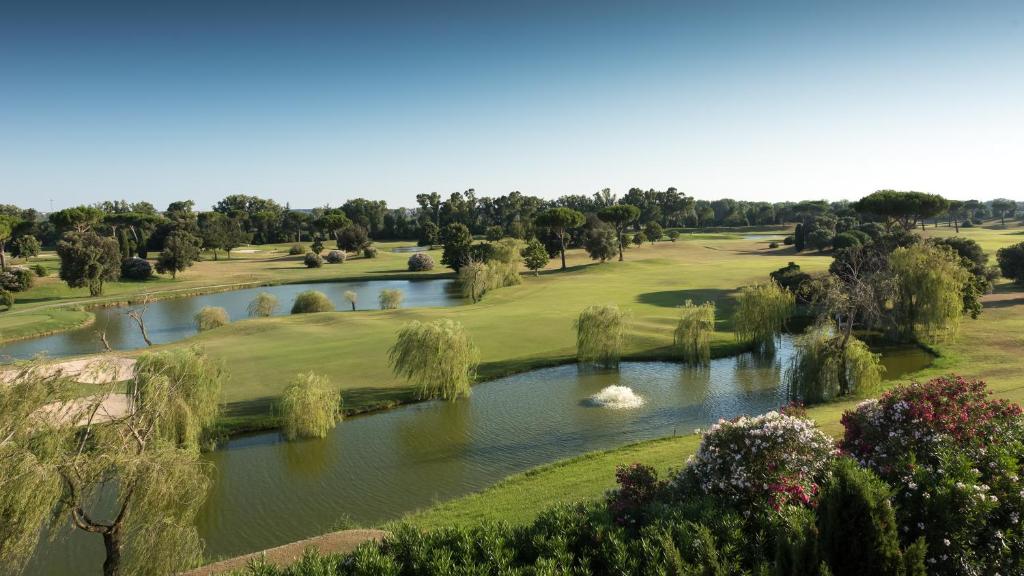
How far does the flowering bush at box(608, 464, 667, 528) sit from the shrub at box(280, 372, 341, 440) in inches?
738

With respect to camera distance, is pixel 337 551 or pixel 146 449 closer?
pixel 337 551

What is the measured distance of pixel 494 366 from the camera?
42062 mm

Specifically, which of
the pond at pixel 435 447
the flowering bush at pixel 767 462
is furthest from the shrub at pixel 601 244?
the flowering bush at pixel 767 462

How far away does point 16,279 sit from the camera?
79312 mm

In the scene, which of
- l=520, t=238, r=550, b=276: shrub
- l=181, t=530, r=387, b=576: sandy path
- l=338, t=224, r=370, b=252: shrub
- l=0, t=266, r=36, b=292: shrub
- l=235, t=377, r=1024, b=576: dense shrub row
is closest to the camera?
l=235, t=377, r=1024, b=576: dense shrub row


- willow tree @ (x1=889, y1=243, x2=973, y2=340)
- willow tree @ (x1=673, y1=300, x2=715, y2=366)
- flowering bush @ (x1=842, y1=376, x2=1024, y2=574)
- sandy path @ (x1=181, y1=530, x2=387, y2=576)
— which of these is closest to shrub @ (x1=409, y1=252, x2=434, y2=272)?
willow tree @ (x1=673, y1=300, x2=715, y2=366)

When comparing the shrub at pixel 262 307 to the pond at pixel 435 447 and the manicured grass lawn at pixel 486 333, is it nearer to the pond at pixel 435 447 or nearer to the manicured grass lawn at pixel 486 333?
the manicured grass lawn at pixel 486 333

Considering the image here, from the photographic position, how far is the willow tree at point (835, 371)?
105ft

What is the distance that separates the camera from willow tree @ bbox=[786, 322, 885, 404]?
32031 mm

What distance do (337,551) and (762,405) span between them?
26212 mm

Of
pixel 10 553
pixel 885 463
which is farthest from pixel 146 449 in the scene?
pixel 885 463

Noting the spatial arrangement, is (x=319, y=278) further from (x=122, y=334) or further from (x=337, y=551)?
(x=337, y=551)

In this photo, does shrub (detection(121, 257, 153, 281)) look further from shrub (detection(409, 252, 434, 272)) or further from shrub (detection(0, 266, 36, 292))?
shrub (detection(409, 252, 434, 272))

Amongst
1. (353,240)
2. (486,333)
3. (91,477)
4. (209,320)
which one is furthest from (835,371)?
(353,240)
